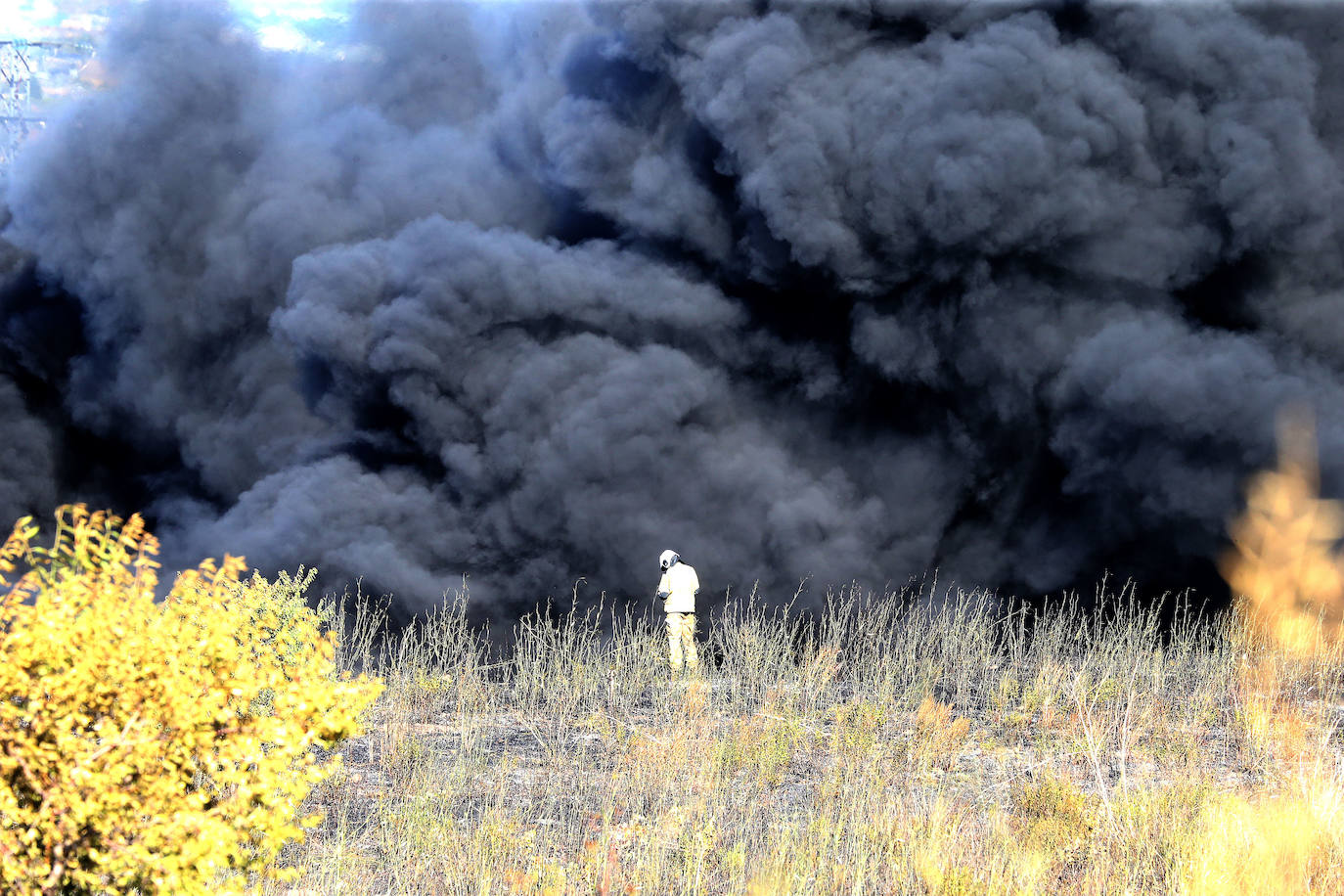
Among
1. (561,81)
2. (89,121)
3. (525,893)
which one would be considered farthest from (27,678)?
(89,121)

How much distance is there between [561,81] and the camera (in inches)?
869

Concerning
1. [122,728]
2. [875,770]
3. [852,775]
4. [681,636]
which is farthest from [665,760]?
[122,728]

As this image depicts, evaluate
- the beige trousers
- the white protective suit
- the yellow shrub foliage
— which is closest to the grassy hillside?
the beige trousers

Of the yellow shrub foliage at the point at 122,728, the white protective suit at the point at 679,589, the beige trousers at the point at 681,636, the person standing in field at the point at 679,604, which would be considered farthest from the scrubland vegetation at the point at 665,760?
the white protective suit at the point at 679,589

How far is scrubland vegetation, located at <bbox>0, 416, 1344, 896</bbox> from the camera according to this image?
14.6 ft

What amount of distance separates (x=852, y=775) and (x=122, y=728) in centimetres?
568

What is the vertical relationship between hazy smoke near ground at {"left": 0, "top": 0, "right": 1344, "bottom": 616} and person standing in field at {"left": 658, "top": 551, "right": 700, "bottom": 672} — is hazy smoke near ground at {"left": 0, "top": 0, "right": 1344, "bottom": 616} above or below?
above

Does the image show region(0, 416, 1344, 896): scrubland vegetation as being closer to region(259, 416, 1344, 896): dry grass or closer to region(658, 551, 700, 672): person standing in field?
region(259, 416, 1344, 896): dry grass

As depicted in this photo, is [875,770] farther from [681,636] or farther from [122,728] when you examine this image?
[122,728]

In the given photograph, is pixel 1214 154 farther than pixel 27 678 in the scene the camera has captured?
Yes

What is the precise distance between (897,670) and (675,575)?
2.65m

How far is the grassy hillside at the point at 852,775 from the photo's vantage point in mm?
6738

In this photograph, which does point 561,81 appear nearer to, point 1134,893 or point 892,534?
point 892,534

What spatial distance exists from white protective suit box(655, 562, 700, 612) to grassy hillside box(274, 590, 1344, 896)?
0.53 m
